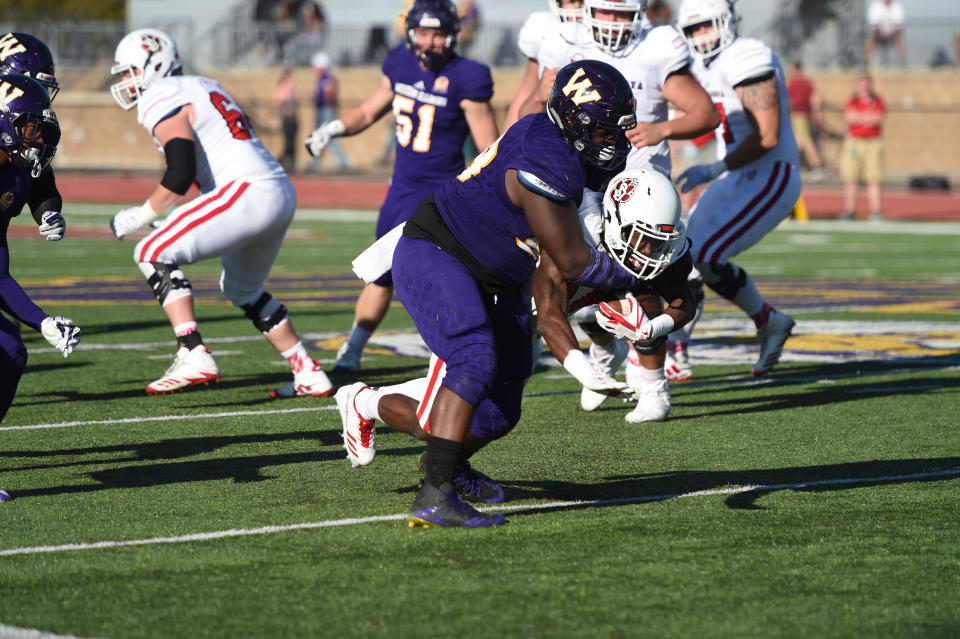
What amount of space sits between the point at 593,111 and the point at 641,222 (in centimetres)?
46

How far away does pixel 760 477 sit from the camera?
18.7 ft

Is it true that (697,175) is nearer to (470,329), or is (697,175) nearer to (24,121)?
(470,329)

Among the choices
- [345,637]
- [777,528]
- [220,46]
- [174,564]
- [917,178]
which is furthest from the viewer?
[220,46]

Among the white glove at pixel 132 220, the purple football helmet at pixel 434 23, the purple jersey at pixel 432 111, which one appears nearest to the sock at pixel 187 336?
the white glove at pixel 132 220

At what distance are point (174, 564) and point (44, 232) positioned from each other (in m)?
2.32

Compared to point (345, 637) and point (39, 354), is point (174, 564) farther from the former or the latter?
point (39, 354)

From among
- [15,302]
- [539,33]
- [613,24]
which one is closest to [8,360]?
[15,302]

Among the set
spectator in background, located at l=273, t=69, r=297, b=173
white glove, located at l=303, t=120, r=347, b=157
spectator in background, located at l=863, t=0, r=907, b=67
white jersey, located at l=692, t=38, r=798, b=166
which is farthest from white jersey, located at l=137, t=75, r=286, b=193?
spectator in background, located at l=863, t=0, r=907, b=67

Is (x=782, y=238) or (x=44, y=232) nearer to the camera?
(x=44, y=232)

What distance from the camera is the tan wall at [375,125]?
98.7ft

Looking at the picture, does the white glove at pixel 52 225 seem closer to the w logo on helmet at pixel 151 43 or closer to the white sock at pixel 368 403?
the white sock at pixel 368 403

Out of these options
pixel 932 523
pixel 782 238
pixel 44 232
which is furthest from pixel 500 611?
pixel 782 238

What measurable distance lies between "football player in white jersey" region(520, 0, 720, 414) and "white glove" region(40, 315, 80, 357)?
8.43 ft

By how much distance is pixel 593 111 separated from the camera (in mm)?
4812
